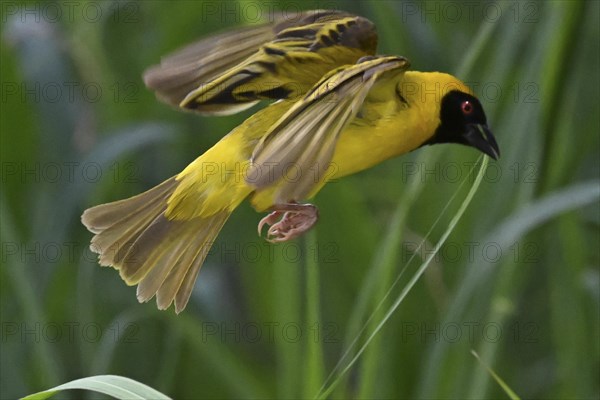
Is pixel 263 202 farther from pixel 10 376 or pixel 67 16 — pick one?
pixel 67 16

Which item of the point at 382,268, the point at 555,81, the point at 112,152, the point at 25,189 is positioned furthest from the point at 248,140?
the point at 25,189

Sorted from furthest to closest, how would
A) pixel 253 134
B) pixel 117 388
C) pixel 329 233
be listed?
pixel 329 233
pixel 253 134
pixel 117 388

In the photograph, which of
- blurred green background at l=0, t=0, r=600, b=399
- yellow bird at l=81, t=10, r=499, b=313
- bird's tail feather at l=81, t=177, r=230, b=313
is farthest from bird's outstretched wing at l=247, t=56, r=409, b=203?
blurred green background at l=0, t=0, r=600, b=399

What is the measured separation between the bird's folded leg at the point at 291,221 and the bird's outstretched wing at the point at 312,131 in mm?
212

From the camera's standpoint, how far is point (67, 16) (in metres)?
3.80

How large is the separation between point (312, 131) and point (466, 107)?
439 millimetres

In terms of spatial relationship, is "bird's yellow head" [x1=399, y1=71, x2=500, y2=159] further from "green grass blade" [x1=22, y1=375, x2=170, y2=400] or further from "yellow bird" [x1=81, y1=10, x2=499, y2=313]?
"green grass blade" [x1=22, y1=375, x2=170, y2=400]

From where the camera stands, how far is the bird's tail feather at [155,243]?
6.40 feet

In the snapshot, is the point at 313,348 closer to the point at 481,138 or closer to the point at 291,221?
the point at 291,221

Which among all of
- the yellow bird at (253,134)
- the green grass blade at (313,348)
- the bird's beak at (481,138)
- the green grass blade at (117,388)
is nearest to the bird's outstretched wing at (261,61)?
the yellow bird at (253,134)

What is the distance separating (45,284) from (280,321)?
2.60ft

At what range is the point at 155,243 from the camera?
2.02 m

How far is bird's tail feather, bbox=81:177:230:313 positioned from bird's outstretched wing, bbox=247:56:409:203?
13.4 inches

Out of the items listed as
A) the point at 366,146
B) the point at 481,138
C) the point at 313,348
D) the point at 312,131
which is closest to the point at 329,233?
the point at 313,348
